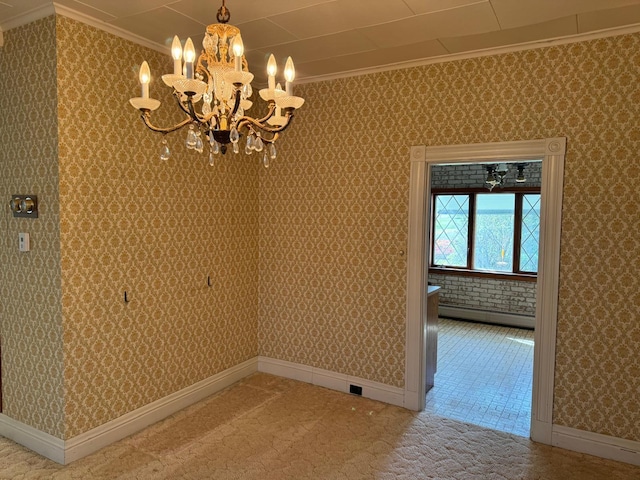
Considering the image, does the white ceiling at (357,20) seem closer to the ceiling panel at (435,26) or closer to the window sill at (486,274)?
the ceiling panel at (435,26)

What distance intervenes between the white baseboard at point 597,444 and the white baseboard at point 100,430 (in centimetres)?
272

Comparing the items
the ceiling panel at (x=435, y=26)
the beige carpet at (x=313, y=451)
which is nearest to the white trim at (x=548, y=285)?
the beige carpet at (x=313, y=451)

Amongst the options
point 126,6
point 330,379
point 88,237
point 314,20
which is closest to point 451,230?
point 330,379

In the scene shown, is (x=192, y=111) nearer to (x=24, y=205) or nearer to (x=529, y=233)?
(x=24, y=205)

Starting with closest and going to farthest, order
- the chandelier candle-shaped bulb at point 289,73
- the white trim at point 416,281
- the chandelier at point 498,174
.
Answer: the chandelier candle-shaped bulb at point 289,73, the white trim at point 416,281, the chandelier at point 498,174

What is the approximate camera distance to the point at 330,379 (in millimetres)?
3963

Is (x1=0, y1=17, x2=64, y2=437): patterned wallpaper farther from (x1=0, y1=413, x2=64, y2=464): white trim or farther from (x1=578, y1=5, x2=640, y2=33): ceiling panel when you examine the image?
(x1=578, y1=5, x2=640, y2=33): ceiling panel

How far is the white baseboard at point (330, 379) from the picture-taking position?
12.0 feet

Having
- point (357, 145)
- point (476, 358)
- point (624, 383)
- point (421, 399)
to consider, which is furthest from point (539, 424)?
point (357, 145)

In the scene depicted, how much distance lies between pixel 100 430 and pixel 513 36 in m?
3.77

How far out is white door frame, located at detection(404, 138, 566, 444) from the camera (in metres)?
3.00

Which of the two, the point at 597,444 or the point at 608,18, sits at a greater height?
the point at 608,18

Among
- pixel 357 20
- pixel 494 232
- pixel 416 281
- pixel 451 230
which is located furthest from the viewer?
pixel 451 230

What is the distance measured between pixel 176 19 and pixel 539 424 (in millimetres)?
3604
